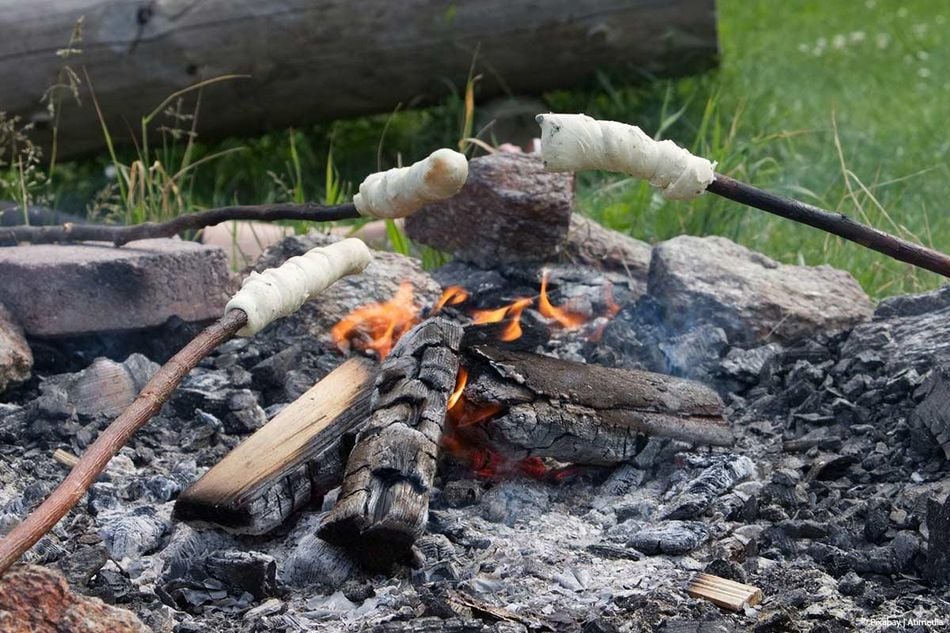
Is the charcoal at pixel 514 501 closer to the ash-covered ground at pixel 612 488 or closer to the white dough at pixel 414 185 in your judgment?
the ash-covered ground at pixel 612 488

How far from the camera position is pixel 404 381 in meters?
2.58

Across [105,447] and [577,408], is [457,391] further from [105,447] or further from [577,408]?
[105,447]

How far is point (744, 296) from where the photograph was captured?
3393 mm

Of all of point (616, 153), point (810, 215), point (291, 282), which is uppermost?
point (616, 153)

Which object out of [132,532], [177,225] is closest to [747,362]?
[177,225]

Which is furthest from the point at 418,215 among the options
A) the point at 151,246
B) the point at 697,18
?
the point at 697,18

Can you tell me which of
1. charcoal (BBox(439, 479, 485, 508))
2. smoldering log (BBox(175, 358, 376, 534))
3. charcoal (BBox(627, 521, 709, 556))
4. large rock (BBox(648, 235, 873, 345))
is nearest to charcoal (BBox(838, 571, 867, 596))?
charcoal (BBox(627, 521, 709, 556))

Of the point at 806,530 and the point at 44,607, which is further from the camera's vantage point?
the point at 806,530

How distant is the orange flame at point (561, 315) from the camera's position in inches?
135

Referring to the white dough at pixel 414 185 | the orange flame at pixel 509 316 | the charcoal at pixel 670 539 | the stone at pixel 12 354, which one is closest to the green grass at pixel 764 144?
the orange flame at pixel 509 316

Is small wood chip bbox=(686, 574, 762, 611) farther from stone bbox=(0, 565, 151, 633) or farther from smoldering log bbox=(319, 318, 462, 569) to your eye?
stone bbox=(0, 565, 151, 633)

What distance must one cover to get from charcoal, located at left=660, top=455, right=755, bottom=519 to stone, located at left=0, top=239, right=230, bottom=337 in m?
1.44

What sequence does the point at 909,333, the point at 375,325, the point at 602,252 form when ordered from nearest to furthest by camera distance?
1. the point at 909,333
2. the point at 375,325
3. the point at 602,252

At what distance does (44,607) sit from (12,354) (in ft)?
4.32
